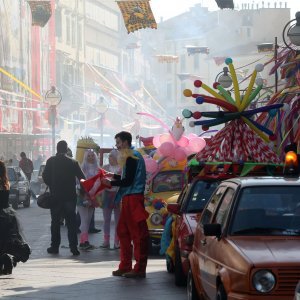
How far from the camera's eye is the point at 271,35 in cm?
11150

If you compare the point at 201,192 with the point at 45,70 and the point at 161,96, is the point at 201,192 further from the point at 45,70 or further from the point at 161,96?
the point at 161,96

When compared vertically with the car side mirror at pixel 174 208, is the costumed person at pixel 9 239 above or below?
below

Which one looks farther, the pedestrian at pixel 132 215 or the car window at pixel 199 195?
the pedestrian at pixel 132 215

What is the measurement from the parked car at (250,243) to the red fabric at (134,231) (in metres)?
3.61

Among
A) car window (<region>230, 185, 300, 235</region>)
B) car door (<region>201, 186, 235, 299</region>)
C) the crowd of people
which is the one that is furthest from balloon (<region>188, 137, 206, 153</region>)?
car window (<region>230, 185, 300, 235</region>)

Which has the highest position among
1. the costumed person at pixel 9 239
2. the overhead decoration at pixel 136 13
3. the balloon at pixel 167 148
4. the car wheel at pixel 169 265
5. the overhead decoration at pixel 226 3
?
the overhead decoration at pixel 136 13

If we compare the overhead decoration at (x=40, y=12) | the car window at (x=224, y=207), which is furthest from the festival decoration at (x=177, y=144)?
the overhead decoration at (x=40, y=12)

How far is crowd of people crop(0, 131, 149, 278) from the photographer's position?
589 inches

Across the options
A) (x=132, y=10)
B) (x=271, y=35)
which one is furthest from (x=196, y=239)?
(x=271, y=35)

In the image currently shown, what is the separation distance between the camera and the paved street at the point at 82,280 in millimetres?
13055

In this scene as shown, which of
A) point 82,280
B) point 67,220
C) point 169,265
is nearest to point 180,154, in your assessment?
point 67,220

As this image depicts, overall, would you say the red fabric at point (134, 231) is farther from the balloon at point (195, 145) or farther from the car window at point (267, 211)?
the car window at point (267, 211)

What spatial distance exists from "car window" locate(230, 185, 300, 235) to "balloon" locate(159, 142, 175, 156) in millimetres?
8722

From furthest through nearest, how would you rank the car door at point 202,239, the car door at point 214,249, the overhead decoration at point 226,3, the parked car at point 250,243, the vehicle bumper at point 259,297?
the overhead decoration at point 226,3 < the car door at point 202,239 < the car door at point 214,249 < the parked car at point 250,243 < the vehicle bumper at point 259,297
